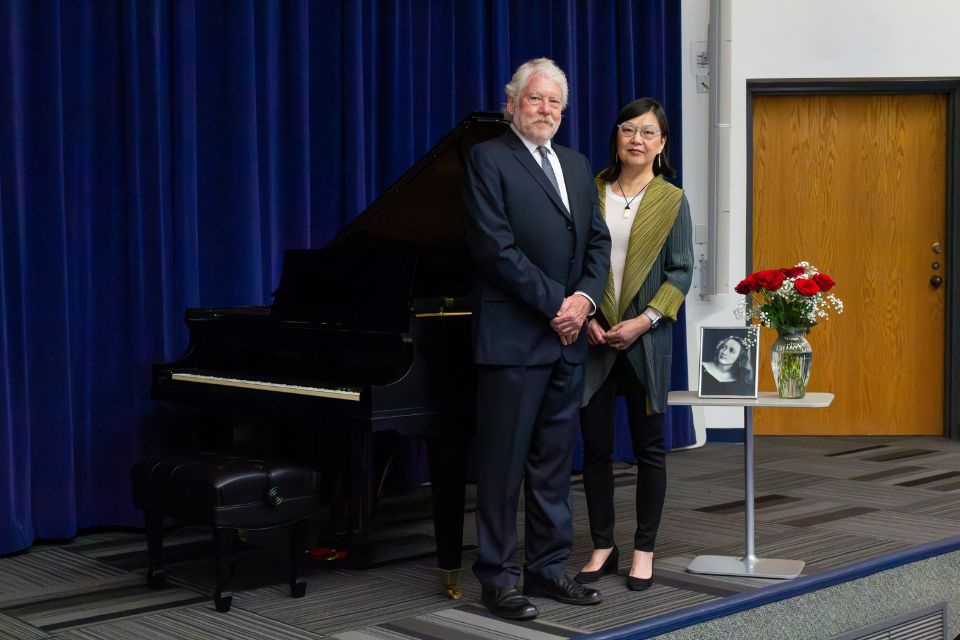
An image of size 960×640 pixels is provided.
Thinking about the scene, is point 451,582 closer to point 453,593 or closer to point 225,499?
point 453,593

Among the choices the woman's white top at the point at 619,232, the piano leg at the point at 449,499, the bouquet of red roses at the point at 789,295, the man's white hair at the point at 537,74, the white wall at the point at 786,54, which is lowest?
the piano leg at the point at 449,499

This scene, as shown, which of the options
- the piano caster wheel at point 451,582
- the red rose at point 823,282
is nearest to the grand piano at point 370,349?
the piano caster wheel at point 451,582

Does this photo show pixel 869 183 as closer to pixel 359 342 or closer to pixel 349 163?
pixel 349 163

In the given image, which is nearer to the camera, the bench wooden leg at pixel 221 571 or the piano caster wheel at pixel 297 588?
the bench wooden leg at pixel 221 571

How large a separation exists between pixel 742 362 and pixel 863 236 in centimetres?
356

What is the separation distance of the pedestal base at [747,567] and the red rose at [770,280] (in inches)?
34.5

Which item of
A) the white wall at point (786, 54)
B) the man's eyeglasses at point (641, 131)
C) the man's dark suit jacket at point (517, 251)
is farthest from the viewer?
the white wall at point (786, 54)

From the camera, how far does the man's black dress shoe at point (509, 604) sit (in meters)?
3.23

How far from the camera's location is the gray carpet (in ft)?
10.6

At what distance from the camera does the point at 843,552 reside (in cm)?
406

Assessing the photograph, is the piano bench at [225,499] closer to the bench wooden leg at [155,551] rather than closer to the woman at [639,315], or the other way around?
the bench wooden leg at [155,551]

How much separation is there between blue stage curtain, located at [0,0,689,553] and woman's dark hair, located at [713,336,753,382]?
6.71 ft

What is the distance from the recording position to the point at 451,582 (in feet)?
11.6

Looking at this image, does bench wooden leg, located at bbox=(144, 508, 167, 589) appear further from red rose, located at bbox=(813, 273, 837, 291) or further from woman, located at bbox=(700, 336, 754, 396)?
red rose, located at bbox=(813, 273, 837, 291)
